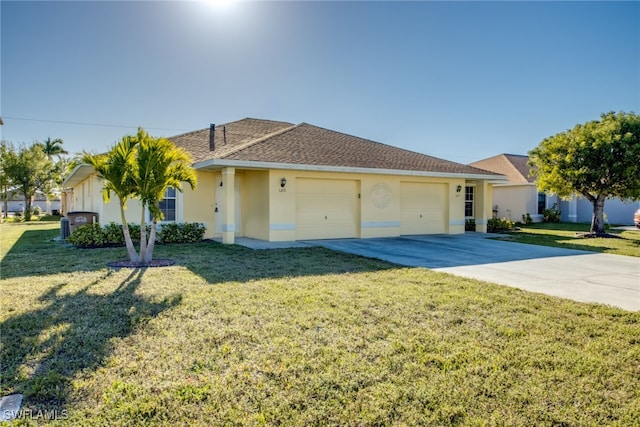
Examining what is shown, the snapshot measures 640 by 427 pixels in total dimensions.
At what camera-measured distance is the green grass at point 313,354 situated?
2.86 meters

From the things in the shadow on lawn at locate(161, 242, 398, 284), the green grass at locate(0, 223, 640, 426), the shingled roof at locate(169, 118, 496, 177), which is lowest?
the green grass at locate(0, 223, 640, 426)

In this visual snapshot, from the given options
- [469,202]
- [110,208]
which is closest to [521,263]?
[469,202]

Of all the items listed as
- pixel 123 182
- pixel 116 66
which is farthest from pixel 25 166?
pixel 123 182

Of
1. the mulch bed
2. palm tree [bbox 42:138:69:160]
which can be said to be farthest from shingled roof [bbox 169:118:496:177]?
palm tree [bbox 42:138:69:160]

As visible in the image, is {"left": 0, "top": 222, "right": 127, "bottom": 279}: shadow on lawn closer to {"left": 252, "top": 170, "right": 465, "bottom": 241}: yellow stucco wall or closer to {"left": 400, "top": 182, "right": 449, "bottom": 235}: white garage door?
{"left": 252, "top": 170, "right": 465, "bottom": 241}: yellow stucco wall

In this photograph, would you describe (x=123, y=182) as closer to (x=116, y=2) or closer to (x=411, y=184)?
(x=116, y=2)

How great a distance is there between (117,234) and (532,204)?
24000 millimetres

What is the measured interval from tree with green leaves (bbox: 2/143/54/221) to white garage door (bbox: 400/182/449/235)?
32407 millimetres

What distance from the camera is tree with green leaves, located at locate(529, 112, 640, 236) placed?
48.6ft

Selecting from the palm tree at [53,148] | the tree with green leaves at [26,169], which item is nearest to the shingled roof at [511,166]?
the tree with green leaves at [26,169]

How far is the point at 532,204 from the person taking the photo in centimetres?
2478

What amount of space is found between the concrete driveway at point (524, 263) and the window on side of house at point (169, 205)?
211 inches

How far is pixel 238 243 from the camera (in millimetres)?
12578

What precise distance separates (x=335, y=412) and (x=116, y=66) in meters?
16.2
